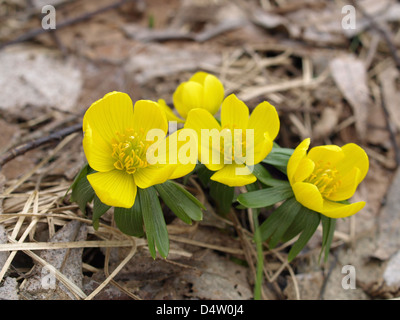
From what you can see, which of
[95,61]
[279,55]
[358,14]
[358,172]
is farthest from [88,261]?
[358,14]

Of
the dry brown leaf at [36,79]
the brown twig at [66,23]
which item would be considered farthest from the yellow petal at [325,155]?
the brown twig at [66,23]

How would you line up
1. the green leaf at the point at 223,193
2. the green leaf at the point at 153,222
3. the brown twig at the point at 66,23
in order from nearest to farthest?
the green leaf at the point at 153,222, the green leaf at the point at 223,193, the brown twig at the point at 66,23

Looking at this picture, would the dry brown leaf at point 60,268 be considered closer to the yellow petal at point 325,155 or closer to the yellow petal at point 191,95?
the yellow petal at point 191,95

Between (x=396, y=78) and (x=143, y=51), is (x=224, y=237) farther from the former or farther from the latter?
(x=396, y=78)

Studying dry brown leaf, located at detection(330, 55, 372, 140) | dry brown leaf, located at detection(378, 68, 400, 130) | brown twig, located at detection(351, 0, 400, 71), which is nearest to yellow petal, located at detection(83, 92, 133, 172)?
dry brown leaf, located at detection(330, 55, 372, 140)

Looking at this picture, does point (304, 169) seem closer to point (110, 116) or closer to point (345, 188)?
point (345, 188)

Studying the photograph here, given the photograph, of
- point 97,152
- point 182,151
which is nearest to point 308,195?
point 182,151

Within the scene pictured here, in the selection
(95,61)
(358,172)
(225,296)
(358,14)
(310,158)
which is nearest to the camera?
(358,172)
